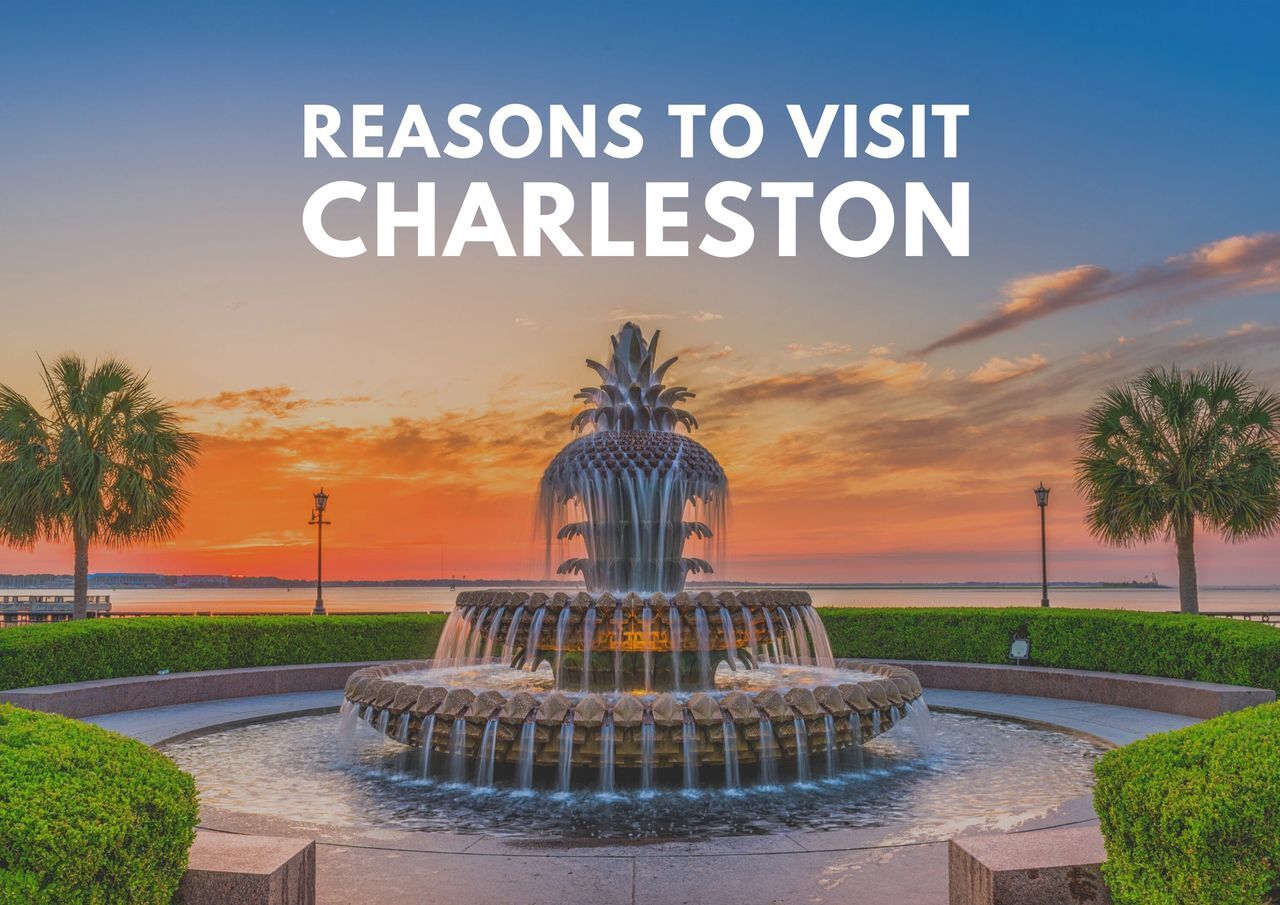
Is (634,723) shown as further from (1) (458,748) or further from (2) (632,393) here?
(2) (632,393)

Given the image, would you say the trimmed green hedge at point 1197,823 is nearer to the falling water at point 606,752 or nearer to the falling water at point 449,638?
the falling water at point 606,752

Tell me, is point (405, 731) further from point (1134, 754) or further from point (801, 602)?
point (1134, 754)

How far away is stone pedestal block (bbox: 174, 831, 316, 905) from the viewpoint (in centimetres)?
448

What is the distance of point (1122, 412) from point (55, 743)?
23.7 meters

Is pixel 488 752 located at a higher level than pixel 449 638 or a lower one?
lower


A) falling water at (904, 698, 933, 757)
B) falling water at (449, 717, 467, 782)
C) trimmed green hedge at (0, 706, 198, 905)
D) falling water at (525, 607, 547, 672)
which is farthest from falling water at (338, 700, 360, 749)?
falling water at (904, 698, 933, 757)

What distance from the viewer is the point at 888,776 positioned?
30.3ft

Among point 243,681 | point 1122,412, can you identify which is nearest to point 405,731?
point 243,681

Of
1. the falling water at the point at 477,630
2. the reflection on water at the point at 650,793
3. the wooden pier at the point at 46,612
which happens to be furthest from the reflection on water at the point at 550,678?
the wooden pier at the point at 46,612

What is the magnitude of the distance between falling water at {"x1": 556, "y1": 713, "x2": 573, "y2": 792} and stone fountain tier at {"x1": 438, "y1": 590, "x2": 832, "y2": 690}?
4.55 feet

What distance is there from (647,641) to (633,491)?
8.07 feet

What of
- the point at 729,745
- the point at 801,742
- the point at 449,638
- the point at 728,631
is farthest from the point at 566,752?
the point at 449,638

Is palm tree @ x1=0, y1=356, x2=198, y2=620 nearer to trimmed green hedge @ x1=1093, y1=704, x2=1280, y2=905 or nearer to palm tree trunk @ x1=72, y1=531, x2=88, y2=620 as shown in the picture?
palm tree trunk @ x1=72, y1=531, x2=88, y2=620

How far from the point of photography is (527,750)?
8.47 meters
